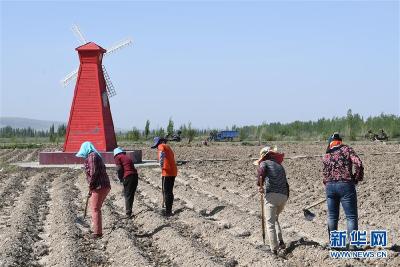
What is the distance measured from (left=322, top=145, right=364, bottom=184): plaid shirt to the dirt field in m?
0.90

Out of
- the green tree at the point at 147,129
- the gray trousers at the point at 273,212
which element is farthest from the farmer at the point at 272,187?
the green tree at the point at 147,129

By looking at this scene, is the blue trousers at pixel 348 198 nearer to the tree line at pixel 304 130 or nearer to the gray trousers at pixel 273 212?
the gray trousers at pixel 273 212

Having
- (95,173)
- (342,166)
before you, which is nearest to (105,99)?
(95,173)

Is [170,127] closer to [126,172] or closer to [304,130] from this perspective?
[304,130]

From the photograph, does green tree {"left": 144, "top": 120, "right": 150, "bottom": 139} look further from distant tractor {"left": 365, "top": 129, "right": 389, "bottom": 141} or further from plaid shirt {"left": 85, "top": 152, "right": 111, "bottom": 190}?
plaid shirt {"left": 85, "top": 152, "right": 111, "bottom": 190}

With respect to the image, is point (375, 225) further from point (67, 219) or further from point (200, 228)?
point (67, 219)

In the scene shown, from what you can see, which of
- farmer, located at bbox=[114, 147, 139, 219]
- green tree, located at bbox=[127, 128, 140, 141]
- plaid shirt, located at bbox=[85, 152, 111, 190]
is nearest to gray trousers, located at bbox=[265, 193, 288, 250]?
plaid shirt, located at bbox=[85, 152, 111, 190]

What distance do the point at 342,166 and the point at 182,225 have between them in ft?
11.4

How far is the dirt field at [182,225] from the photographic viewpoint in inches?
320

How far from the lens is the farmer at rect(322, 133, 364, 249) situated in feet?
26.1

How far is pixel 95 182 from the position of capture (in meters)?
9.62

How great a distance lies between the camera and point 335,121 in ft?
162

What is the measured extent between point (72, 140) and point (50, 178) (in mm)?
3658

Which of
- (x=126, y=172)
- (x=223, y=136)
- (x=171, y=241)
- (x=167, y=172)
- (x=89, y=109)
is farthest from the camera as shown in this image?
(x=223, y=136)
